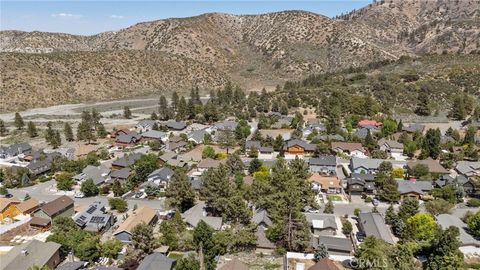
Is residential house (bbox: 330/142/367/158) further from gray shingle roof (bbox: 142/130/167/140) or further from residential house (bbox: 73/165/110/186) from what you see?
residential house (bbox: 73/165/110/186)

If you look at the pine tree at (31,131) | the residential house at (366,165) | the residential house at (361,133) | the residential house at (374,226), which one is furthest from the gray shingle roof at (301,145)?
the pine tree at (31,131)

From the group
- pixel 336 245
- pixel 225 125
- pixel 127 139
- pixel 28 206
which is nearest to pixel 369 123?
pixel 225 125

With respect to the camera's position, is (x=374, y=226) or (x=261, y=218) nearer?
(x=374, y=226)

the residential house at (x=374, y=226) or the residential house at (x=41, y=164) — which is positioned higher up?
the residential house at (x=374, y=226)

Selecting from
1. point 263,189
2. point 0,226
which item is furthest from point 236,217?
point 0,226

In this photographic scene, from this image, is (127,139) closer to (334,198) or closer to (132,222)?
(132,222)

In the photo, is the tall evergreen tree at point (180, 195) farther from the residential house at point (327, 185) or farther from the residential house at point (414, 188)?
the residential house at point (414, 188)

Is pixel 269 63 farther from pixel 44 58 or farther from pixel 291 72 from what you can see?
pixel 44 58
